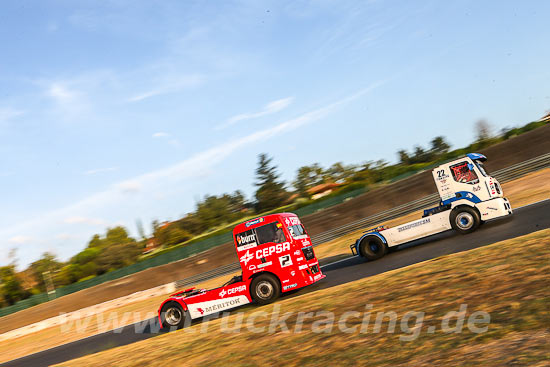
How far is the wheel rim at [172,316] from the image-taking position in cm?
1230

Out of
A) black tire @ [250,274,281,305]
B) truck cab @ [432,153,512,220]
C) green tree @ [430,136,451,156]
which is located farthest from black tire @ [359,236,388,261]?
green tree @ [430,136,451,156]

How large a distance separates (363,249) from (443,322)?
8224 mm

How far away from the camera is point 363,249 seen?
14172 mm

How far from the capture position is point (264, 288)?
11.7 meters

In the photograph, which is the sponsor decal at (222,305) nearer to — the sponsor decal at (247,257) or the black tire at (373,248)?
the sponsor decal at (247,257)

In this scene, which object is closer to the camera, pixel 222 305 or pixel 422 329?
pixel 422 329

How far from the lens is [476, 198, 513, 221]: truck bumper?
1306 centimetres

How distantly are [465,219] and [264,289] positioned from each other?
20.4 feet

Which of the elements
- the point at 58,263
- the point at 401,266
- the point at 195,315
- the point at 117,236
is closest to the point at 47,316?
the point at 195,315

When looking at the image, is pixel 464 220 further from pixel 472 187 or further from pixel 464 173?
pixel 464 173

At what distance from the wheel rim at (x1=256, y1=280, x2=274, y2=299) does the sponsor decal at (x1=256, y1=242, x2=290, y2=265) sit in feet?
2.19

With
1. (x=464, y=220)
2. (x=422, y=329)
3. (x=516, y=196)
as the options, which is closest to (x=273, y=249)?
(x=464, y=220)

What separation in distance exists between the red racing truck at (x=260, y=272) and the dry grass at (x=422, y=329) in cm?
54

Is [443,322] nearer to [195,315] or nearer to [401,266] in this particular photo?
[401,266]
